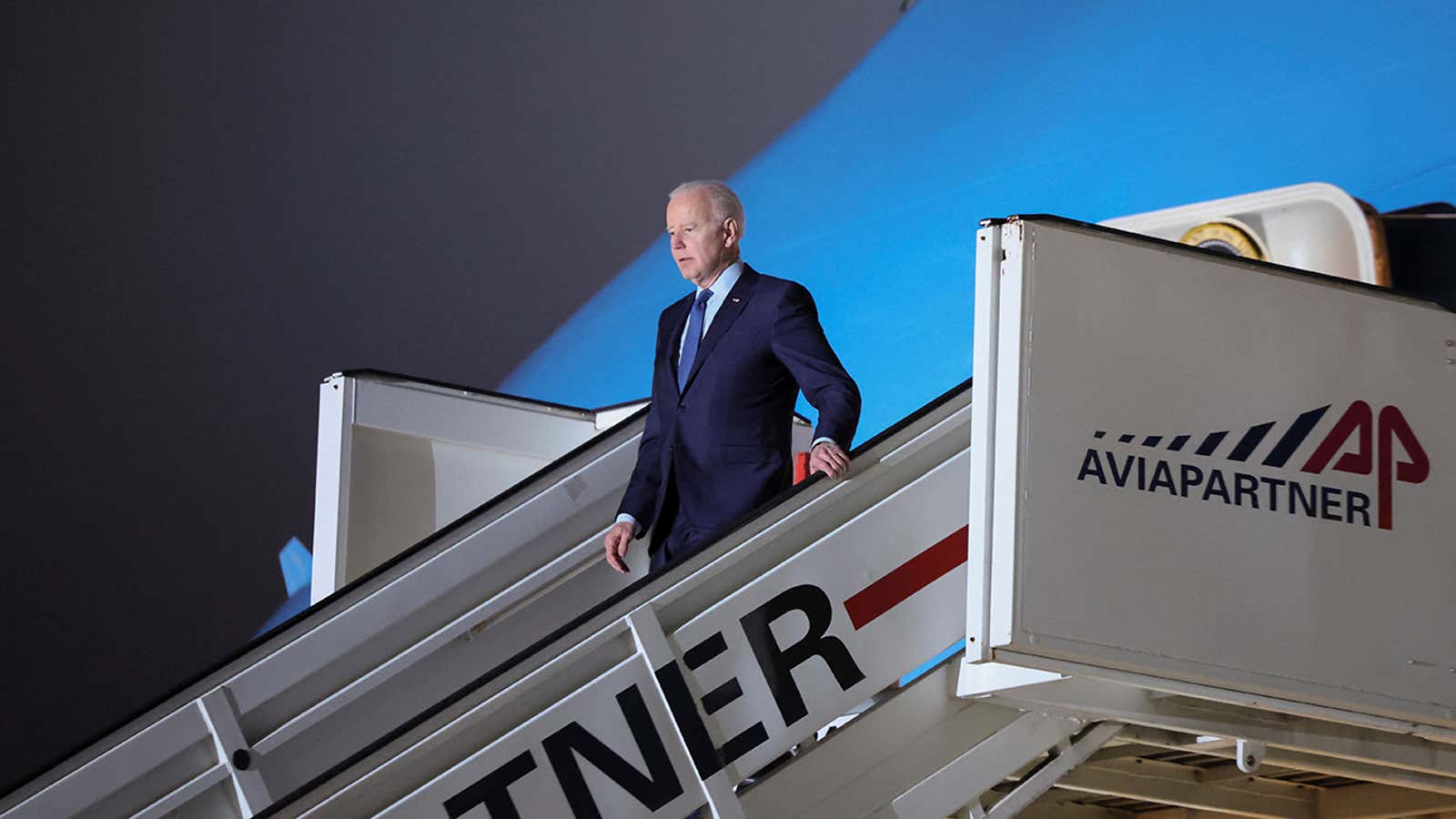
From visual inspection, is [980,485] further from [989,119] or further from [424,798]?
[989,119]

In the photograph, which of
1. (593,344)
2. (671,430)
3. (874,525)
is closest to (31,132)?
(593,344)

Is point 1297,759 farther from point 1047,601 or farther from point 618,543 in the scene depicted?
point 618,543

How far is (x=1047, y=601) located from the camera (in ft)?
9.60

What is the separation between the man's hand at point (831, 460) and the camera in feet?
10.8

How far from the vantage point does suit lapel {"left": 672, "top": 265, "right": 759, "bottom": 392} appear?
3758 millimetres

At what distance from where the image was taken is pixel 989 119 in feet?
20.7

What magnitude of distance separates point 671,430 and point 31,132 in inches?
254

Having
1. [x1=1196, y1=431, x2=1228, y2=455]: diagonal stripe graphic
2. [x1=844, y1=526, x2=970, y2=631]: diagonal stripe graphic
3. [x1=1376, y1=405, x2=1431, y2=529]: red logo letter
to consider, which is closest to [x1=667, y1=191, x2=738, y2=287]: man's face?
[x1=844, y1=526, x2=970, y2=631]: diagonal stripe graphic

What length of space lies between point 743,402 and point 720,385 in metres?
0.07

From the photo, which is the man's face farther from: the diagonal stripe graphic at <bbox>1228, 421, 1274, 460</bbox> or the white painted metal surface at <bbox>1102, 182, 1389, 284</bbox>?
the white painted metal surface at <bbox>1102, 182, 1389, 284</bbox>

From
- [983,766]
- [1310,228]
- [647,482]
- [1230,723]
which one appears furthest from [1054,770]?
[1310,228]

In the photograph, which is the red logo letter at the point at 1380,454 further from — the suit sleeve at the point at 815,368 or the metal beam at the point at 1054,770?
the suit sleeve at the point at 815,368

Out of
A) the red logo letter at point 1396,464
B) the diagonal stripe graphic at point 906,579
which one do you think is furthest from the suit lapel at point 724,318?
the red logo letter at point 1396,464

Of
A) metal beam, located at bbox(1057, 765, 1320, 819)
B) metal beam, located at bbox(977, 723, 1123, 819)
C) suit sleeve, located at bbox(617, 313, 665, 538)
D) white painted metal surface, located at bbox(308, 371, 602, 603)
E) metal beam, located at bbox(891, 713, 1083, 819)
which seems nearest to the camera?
metal beam, located at bbox(891, 713, 1083, 819)
